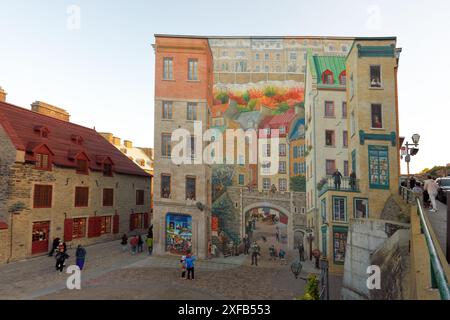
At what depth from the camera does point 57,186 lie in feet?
77.4

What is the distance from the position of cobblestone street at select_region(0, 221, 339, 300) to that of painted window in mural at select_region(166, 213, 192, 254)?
30.1 inches

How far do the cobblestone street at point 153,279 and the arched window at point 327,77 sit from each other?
1162 centimetres

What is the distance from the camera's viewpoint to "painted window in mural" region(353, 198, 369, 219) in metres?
20.4

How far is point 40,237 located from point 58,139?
8.44m

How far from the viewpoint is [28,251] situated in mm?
21047

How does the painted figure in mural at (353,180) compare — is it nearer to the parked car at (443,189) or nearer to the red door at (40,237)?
the parked car at (443,189)

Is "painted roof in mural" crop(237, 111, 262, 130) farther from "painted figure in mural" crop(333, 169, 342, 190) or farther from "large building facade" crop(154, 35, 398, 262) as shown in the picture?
"painted figure in mural" crop(333, 169, 342, 190)

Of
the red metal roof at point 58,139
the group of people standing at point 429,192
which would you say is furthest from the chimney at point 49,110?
the group of people standing at point 429,192

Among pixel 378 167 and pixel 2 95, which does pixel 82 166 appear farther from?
pixel 378 167

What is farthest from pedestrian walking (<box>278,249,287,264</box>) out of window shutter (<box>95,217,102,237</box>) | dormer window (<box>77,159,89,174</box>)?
dormer window (<box>77,159,89,174</box>)

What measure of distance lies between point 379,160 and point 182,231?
47.8 ft

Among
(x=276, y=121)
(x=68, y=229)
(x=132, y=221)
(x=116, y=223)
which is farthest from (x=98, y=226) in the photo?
(x=276, y=121)

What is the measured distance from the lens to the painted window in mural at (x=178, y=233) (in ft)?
74.3
